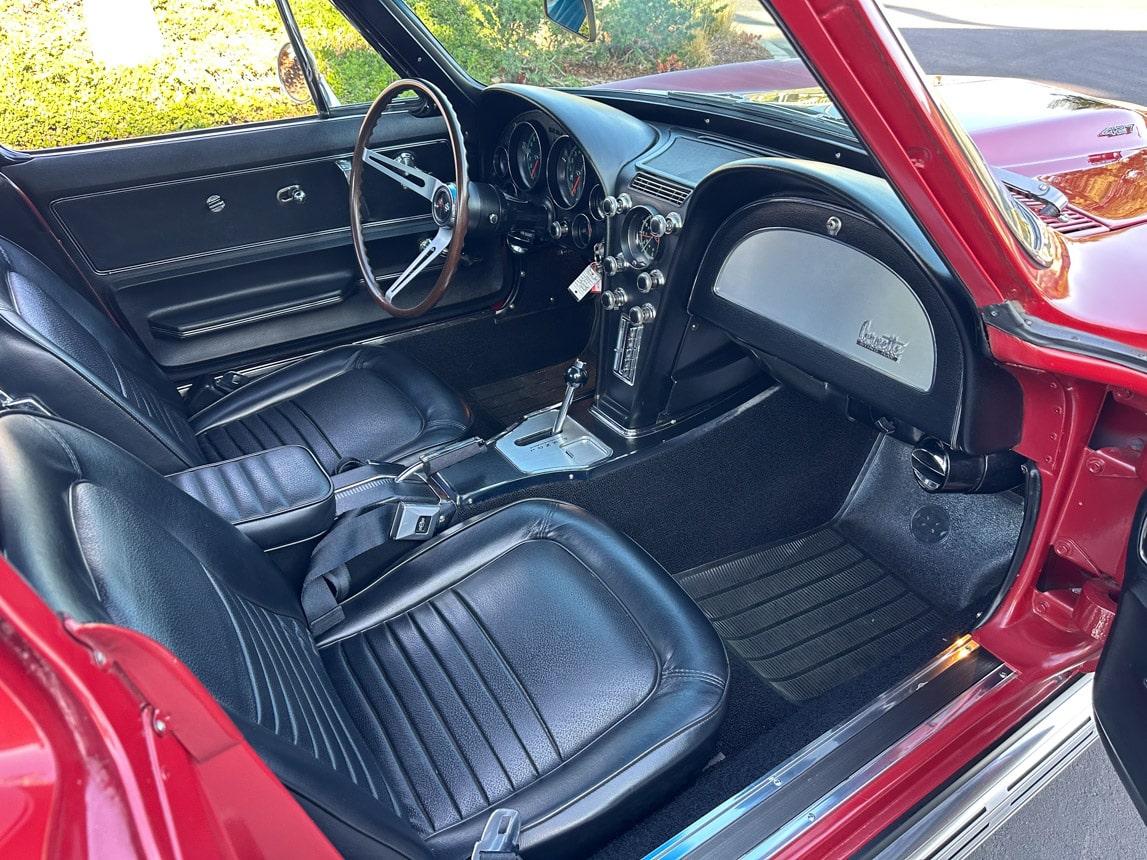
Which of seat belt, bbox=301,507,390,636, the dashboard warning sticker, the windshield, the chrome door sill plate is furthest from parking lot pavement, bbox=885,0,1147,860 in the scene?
seat belt, bbox=301,507,390,636

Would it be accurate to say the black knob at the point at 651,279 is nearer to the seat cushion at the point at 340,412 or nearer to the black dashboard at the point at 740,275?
the black dashboard at the point at 740,275

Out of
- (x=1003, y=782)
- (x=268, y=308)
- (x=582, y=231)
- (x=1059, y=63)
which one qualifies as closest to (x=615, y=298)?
(x=582, y=231)

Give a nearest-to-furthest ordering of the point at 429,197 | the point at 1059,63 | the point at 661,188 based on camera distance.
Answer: the point at 661,188, the point at 429,197, the point at 1059,63

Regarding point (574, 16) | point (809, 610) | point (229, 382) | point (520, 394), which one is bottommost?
point (809, 610)

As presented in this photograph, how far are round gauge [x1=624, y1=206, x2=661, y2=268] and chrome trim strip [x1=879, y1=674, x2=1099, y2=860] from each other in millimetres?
1168

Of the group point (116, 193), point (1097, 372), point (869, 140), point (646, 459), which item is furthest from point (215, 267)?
point (1097, 372)

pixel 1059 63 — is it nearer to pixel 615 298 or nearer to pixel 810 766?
pixel 615 298

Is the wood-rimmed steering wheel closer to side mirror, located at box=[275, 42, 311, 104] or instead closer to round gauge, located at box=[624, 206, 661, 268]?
side mirror, located at box=[275, 42, 311, 104]

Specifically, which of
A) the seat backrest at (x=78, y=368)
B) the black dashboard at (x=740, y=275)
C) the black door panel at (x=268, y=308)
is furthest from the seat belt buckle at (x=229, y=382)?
the black dashboard at (x=740, y=275)

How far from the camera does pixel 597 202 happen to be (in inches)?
80.6

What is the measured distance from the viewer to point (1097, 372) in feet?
3.28

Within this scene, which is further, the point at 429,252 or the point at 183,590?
the point at 429,252

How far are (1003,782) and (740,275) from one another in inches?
40.1

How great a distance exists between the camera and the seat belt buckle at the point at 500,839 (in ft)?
3.22
